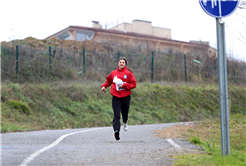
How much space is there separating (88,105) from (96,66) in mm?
5904

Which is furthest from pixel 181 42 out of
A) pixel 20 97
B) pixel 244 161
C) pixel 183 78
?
pixel 244 161

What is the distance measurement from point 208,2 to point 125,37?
120 feet

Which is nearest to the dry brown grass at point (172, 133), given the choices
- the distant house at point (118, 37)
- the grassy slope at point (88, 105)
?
the grassy slope at point (88, 105)

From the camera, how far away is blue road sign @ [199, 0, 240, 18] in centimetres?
496

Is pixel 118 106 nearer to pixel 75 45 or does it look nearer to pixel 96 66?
pixel 96 66

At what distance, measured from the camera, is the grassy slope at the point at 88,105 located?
15.0 metres

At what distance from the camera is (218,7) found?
16.3 ft

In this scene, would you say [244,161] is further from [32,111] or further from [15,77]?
[15,77]

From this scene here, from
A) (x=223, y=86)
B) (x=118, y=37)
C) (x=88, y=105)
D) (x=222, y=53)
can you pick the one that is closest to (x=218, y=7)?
(x=222, y=53)

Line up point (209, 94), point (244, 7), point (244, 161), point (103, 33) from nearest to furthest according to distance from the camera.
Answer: point (244, 161), point (244, 7), point (209, 94), point (103, 33)

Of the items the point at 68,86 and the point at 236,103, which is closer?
the point at 68,86

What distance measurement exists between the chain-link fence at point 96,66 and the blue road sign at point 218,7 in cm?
1523

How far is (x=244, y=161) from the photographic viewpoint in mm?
5367

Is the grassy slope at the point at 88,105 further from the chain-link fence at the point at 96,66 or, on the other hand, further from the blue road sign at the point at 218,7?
the blue road sign at the point at 218,7
